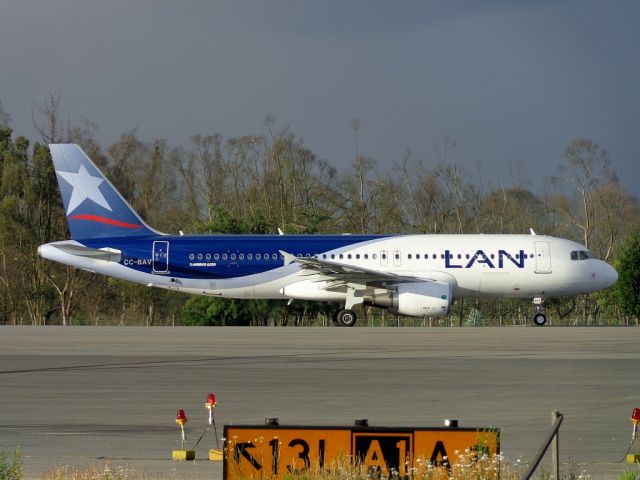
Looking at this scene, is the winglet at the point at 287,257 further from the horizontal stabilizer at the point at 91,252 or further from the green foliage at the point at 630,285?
the green foliage at the point at 630,285

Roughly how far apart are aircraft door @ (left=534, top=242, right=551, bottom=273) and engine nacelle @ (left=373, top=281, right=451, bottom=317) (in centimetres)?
338

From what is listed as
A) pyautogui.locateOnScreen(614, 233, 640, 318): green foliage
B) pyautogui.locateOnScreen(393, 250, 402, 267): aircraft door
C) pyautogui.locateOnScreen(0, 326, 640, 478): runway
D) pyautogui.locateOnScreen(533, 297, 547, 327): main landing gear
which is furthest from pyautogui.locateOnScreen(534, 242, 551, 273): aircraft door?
pyautogui.locateOnScreen(614, 233, 640, 318): green foliage

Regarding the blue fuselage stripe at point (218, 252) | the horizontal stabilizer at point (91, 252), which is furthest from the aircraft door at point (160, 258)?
the horizontal stabilizer at point (91, 252)

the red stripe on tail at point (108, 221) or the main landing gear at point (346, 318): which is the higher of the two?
the red stripe on tail at point (108, 221)

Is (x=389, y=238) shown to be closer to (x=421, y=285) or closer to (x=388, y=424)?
(x=421, y=285)

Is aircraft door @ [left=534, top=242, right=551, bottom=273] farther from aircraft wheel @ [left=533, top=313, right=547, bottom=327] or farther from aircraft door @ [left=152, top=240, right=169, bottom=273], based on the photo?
aircraft door @ [left=152, top=240, right=169, bottom=273]

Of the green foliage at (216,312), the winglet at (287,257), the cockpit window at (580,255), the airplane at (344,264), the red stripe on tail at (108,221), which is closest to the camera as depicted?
the winglet at (287,257)

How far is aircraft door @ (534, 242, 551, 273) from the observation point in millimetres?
37750

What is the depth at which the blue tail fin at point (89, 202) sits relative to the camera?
129 ft

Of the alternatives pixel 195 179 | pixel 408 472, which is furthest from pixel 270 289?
pixel 195 179

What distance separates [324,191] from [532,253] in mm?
36371

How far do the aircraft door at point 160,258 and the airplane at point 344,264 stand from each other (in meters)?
0.03

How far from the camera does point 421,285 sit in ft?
120

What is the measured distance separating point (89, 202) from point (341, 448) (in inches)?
1258
